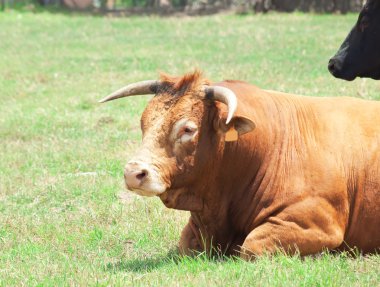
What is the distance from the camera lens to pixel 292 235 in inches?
260

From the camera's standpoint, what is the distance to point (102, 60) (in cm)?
1983

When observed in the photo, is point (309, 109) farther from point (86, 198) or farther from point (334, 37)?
point (334, 37)

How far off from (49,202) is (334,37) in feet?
47.3

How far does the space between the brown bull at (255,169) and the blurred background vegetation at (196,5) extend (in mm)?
22566

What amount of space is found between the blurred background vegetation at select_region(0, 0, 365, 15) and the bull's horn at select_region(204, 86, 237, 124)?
23.0 m

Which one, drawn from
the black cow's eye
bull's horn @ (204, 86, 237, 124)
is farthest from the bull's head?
the black cow's eye

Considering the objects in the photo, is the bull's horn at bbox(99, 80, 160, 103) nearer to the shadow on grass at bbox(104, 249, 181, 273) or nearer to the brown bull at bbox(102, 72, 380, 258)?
the brown bull at bbox(102, 72, 380, 258)

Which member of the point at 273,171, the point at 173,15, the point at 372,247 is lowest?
the point at 173,15

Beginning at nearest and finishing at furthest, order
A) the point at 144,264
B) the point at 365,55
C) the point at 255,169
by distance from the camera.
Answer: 1. the point at 144,264
2. the point at 255,169
3. the point at 365,55

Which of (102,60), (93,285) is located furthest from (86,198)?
(102,60)

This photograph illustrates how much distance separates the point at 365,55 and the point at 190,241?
3317 millimetres

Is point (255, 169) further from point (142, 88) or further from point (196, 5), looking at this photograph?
point (196, 5)

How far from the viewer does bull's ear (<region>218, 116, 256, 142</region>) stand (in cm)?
654

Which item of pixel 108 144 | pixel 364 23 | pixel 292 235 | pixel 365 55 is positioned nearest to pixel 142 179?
pixel 292 235
